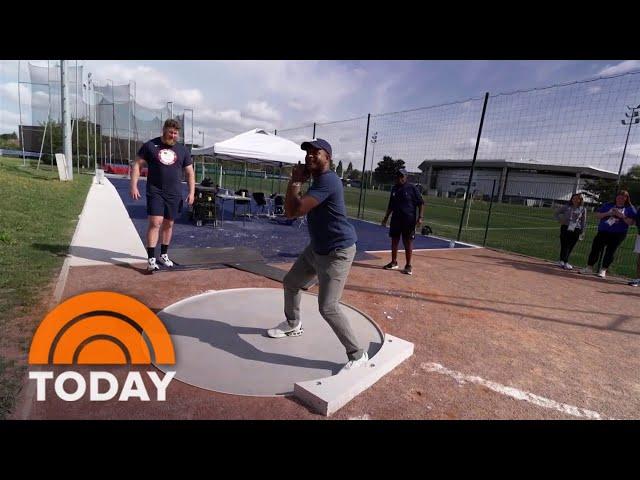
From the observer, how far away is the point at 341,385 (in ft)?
8.46

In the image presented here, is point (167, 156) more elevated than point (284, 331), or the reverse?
point (167, 156)

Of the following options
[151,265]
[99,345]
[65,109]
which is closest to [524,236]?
[151,265]

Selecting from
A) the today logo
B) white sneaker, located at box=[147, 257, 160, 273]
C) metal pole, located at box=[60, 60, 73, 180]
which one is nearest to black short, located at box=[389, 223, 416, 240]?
white sneaker, located at box=[147, 257, 160, 273]

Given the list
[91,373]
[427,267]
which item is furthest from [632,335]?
[91,373]

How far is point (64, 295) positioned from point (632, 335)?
6.94m

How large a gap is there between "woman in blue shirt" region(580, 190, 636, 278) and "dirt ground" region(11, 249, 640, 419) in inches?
29.2

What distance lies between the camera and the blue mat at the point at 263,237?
7.75 m

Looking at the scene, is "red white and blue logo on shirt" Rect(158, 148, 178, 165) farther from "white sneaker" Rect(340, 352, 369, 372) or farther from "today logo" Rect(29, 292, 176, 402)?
"white sneaker" Rect(340, 352, 369, 372)

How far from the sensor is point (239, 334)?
3564 millimetres

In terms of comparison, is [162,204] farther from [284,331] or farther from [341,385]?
[341,385]

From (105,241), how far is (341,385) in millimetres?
6313

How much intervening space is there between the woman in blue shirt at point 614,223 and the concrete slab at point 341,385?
6.89 meters

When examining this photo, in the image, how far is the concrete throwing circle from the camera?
9.12 feet
